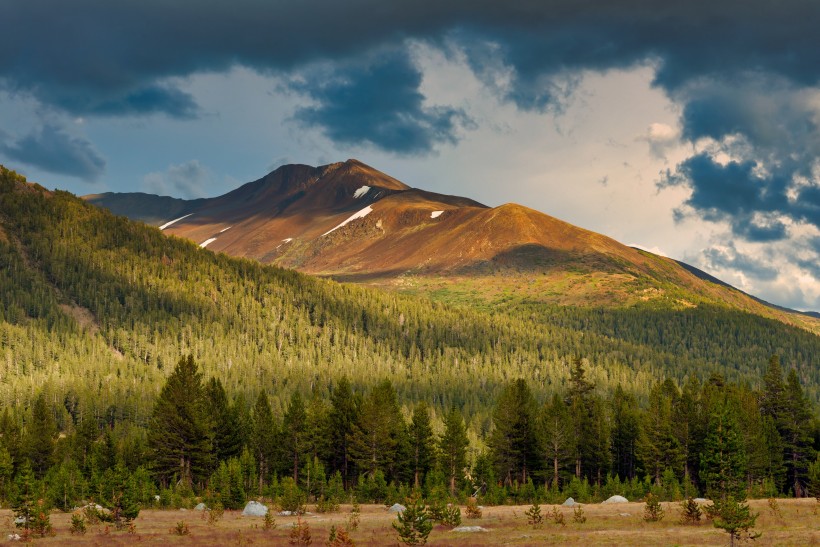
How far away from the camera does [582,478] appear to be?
357 feet

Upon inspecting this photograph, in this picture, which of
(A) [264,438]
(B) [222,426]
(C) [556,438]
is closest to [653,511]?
(C) [556,438]

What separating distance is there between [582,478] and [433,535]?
60.7 metres

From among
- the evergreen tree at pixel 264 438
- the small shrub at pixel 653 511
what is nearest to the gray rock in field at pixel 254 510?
the evergreen tree at pixel 264 438

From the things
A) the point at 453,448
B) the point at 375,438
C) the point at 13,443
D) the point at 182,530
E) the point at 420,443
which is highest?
the point at 375,438

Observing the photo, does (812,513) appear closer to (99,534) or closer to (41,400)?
(99,534)

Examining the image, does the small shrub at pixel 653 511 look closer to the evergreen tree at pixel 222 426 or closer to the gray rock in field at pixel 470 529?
the gray rock in field at pixel 470 529

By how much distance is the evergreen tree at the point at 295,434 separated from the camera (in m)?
101

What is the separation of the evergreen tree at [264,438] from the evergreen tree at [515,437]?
29.9 m

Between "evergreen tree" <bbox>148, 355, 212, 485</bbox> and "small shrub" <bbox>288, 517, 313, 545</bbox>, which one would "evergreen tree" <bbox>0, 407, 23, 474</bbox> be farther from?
"small shrub" <bbox>288, 517, 313, 545</bbox>

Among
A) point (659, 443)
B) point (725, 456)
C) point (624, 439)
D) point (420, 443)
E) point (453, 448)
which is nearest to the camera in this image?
point (725, 456)

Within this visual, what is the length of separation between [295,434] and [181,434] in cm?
1460

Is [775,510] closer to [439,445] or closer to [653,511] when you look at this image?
[653,511]

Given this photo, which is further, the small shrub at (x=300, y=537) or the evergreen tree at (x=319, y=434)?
the evergreen tree at (x=319, y=434)

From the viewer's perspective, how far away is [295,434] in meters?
102
